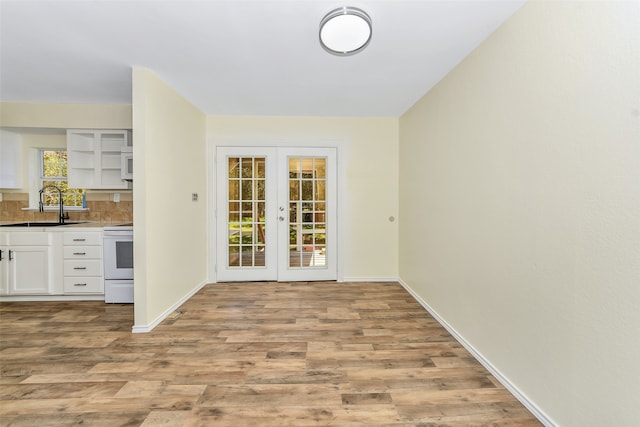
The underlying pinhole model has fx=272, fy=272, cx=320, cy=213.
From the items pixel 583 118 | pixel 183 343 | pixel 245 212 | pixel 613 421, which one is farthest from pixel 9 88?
pixel 613 421

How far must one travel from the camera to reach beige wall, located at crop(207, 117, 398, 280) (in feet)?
12.7

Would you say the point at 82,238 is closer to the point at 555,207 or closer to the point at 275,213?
the point at 275,213

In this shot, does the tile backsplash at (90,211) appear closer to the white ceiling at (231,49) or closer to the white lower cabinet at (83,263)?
the white lower cabinet at (83,263)

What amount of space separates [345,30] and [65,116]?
148 inches

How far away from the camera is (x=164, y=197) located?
2787mm

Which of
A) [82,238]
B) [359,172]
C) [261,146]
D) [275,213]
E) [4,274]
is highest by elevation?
[261,146]

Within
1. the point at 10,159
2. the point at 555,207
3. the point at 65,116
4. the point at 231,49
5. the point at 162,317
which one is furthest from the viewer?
the point at 10,159

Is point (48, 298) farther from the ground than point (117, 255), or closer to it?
closer to it

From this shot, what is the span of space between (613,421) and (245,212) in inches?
148

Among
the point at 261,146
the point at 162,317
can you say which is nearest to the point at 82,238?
the point at 162,317

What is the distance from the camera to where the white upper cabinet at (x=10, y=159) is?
3611mm

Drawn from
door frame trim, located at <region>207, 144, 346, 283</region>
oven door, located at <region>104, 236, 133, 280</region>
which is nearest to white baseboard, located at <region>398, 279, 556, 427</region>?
door frame trim, located at <region>207, 144, 346, 283</region>

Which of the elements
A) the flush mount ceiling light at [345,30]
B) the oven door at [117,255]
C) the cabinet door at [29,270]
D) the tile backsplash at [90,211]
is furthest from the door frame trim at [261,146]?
the flush mount ceiling light at [345,30]

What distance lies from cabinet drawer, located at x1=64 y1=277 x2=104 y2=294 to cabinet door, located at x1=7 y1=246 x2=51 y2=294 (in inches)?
8.6
